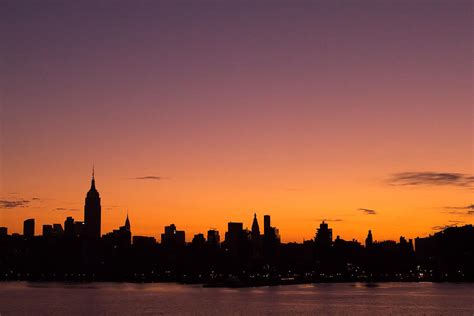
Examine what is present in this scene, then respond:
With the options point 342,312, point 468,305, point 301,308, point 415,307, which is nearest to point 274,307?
point 301,308

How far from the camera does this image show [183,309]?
14312cm

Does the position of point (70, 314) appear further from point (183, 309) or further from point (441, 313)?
point (441, 313)

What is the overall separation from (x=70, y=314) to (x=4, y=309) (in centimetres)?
1758

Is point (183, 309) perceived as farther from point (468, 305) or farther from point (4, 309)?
point (468, 305)

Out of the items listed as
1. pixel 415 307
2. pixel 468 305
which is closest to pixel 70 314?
pixel 415 307

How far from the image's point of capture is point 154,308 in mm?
144875

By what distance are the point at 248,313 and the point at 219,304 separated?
28147 mm

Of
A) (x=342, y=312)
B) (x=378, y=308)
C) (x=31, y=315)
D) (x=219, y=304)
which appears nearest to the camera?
(x=31, y=315)

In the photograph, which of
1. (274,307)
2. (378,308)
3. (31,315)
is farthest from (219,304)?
(31,315)

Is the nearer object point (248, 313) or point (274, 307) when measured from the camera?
point (248, 313)

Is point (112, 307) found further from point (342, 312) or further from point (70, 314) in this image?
point (342, 312)

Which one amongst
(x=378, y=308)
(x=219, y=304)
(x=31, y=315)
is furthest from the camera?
(x=219, y=304)

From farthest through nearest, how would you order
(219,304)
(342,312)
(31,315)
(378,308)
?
1. (219,304)
2. (378,308)
3. (342,312)
4. (31,315)

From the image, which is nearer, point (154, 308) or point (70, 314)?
point (70, 314)
